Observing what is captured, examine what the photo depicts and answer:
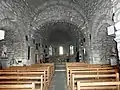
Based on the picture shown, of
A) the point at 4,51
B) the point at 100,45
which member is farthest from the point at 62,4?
the point at 4,51

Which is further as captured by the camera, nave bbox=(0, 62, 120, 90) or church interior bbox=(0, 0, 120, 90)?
church interior bbox=(0, 0, 120, 90)

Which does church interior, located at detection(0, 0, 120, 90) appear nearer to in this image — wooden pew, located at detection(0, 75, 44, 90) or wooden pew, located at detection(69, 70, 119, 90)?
wooden pew, located at detection(69, 70, 119, 90)

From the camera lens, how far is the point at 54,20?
15008mm

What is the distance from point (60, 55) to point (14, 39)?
17392 mm

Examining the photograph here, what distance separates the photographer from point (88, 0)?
34.0 ft

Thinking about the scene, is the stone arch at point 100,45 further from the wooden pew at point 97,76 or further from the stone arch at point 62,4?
the wooden pew at point 97,76

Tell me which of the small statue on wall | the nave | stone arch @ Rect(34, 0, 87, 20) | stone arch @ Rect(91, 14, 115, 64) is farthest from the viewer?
stone arch @ Rect(34, 0, 87, 20)

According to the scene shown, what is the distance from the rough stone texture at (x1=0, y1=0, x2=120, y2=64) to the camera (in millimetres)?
8895

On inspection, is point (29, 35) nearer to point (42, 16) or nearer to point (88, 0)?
point (42, 16)

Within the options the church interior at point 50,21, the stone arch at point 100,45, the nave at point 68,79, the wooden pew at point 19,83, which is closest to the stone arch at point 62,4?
the church interior at point 50,21

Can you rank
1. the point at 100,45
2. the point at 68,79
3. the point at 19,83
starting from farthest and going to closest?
1. the point at 100,45
2. the point at 68,79
3. the point at 19,83

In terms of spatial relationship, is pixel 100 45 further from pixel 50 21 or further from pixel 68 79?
pixel 50 21

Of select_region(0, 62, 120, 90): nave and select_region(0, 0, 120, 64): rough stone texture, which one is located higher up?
select_region(0, 0, 120, 64): rough stone texture

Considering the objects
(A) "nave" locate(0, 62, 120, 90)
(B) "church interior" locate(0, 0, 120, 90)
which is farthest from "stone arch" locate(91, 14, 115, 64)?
(A) "nave" locate(0, 62, 120, 90)
